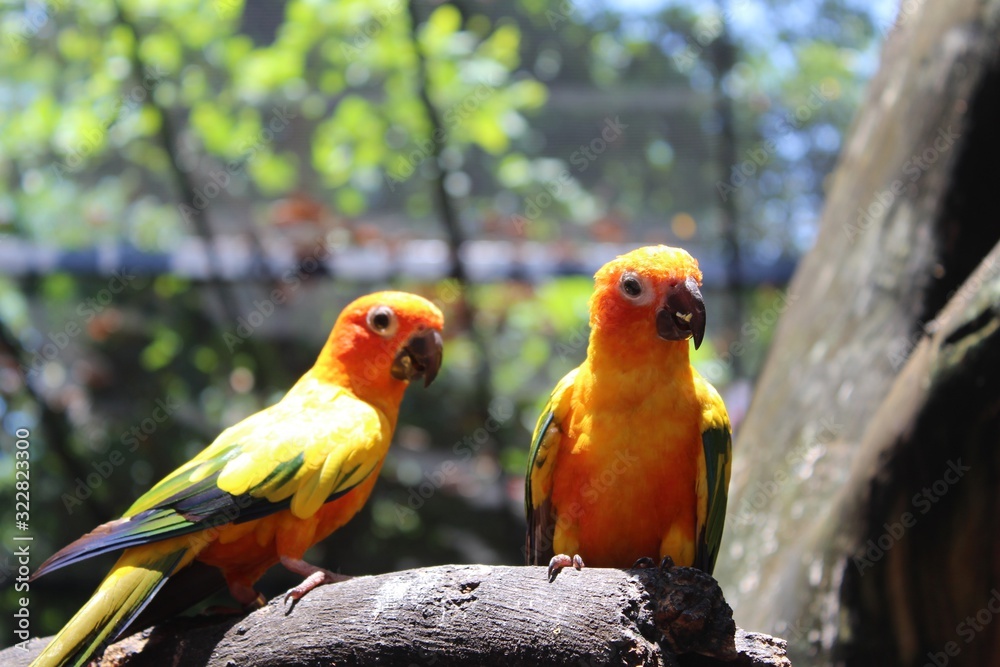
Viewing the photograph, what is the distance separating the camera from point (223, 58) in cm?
755

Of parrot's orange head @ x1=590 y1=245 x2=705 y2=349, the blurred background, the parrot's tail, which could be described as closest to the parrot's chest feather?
parrot's orange head @ x1=590 y1=245 x2=705 y2=349

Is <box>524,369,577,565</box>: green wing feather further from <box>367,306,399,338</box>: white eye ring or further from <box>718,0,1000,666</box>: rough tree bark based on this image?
<box>718,0,1000,666</box>: rough tree bark

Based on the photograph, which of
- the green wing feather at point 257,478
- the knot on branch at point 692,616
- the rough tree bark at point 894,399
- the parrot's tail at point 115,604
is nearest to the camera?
the knot on branch at point 692,616

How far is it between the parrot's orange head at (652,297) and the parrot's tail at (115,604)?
1697 mm

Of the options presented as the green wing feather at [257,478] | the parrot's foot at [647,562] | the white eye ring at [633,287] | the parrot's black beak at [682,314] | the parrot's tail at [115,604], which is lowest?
the parrot's foot at [647,562]

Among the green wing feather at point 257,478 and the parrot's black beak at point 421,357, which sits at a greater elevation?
the parrot's black beak at point 421,357

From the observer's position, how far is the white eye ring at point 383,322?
12.5ft

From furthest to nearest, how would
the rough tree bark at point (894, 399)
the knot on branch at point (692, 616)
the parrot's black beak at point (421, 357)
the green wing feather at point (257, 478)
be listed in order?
the parrot's black beak at point (421, 357) < the rough tree bark at point (894, 399) < the green wing feather at point (257, 478) < the knot on branch at point (692, 616)

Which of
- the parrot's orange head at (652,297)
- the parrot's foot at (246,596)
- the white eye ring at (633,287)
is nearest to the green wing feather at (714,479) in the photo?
the parrot's orange head at (652,297)

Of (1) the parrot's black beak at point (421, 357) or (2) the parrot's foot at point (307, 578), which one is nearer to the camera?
(2) the parrot's foot at point (307, 578)

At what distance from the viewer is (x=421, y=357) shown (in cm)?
381

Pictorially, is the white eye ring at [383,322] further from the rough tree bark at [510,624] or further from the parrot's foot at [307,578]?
the rough tree bark at [510,624]

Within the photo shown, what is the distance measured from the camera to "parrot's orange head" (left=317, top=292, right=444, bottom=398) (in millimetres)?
3811

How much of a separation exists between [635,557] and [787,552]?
49.7 inches
